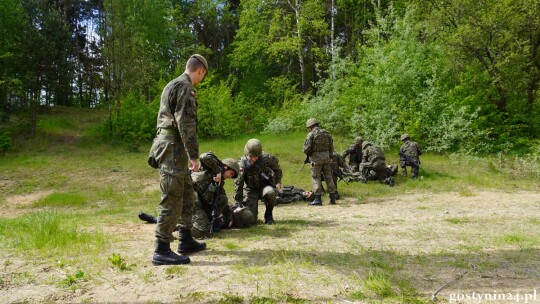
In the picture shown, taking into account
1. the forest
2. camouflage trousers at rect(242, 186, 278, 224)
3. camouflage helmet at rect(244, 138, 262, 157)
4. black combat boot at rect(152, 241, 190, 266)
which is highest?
the forest

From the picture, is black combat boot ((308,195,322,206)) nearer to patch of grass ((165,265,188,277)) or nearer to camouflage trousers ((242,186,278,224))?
camouflage trousers ((242,186,278,224))

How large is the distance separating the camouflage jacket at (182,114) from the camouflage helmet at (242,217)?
210cm

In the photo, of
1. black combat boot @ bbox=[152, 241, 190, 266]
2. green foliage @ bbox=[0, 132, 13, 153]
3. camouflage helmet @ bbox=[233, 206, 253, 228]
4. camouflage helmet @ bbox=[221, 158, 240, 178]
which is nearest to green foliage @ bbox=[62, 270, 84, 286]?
black combat boot @ bbox=[152, 241, 190, 266]

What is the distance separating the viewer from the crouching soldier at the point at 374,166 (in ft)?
40.0

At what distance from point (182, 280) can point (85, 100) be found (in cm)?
4492

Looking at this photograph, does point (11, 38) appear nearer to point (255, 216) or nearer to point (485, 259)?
point (255, 216)

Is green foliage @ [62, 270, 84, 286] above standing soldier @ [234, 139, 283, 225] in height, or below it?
below

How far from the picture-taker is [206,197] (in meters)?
5.66

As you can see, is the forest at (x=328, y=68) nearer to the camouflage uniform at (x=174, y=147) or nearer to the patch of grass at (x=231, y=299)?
the camouflage uniform at (x=174, y=147)

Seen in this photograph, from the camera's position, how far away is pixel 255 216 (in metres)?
6.60

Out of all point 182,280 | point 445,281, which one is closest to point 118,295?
point 182,280

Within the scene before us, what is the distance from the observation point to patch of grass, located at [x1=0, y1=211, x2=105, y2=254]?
4.61 meters

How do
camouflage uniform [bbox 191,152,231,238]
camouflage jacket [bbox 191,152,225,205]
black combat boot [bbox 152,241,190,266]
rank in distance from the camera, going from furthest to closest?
camouflage jacket [bbox 191,152,225,205] < camouflage uniform [bbox 191,152,231,238] < black combat boot [bbox 152,241,190,266]

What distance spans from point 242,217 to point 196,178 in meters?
1.09
